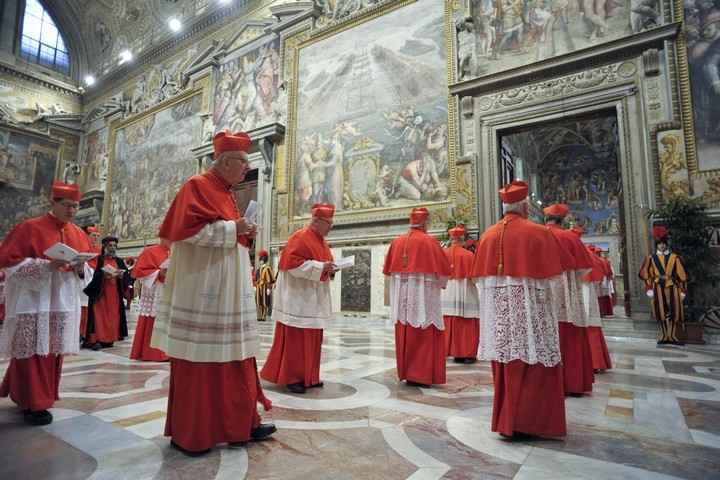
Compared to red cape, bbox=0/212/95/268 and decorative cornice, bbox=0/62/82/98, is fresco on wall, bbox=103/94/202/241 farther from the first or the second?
red cape, bbox=0/212/95/268

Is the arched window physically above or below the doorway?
above

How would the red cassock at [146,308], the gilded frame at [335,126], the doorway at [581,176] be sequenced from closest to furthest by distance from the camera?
the red cassock at [146,308]
the gilded frame at [335,126]
the doorway at [581,176]

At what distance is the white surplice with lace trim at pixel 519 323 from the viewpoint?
265 cm

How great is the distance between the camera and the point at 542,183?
21.5 meters

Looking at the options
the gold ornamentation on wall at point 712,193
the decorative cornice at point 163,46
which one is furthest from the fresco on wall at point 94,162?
the gold ornamentation on wall at point 712,193

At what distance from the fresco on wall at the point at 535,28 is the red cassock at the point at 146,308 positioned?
849 cm

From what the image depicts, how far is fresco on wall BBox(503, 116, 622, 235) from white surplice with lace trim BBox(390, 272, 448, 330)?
1579cm

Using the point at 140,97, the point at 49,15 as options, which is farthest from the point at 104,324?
the point at 49,15

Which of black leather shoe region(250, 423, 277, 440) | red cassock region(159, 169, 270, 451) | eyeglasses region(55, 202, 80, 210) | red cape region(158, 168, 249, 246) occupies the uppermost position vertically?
eyeglasses region(55, 202, 80, 210)

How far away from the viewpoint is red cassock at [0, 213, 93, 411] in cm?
295

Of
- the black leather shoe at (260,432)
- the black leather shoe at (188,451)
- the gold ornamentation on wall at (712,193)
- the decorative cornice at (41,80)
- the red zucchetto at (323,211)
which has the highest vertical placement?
the decorative cornice at (41,80)

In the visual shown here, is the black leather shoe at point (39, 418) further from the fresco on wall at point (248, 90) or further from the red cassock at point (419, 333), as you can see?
the fresco on wall at point (248, 90)

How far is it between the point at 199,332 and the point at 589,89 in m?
9.75

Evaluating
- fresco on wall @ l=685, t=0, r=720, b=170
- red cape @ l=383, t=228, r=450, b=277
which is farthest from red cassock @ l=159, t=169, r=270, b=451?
fresco on wall @ l=685, t=0, r=720, b=170
